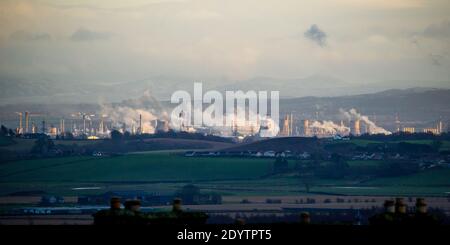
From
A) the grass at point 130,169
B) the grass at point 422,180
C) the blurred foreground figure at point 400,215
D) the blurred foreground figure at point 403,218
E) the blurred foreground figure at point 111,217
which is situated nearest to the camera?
the blurred foreground figure at point 111,217

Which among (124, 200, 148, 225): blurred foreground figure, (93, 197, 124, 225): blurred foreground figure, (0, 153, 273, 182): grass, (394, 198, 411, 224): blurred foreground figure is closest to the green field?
(0, 153, 273, 182): grass

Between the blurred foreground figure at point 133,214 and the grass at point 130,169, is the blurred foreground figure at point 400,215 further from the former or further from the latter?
the grass at point 130,169

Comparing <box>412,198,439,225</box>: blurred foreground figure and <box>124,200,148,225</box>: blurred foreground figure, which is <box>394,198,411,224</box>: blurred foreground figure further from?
<box>124,200,148,225</box>: blurred foreground figure

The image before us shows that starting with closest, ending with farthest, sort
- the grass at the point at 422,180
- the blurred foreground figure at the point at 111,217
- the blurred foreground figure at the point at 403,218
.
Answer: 1. the blurred foreground figure at the point at 111,217
2. the blurred foreground figure at the point at 403,218
3. the grass at the point at 422,180

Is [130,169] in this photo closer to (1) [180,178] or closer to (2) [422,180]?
(1) [180,178]

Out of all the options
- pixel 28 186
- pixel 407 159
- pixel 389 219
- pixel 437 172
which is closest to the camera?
pixel 389 219

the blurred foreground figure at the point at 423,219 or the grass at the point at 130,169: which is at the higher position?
the grass at the point at 130,169

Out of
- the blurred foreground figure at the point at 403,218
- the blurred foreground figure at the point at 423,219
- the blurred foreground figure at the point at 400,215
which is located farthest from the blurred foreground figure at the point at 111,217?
the blurred foreground figure at the point at 423,219

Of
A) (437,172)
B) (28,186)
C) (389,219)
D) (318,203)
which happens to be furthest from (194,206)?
(389,219)

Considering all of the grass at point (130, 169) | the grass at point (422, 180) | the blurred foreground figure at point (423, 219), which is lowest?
the blurred foreground figure at point (423, 219)

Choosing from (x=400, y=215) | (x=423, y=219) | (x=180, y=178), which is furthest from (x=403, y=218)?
(x=180, y=178)
